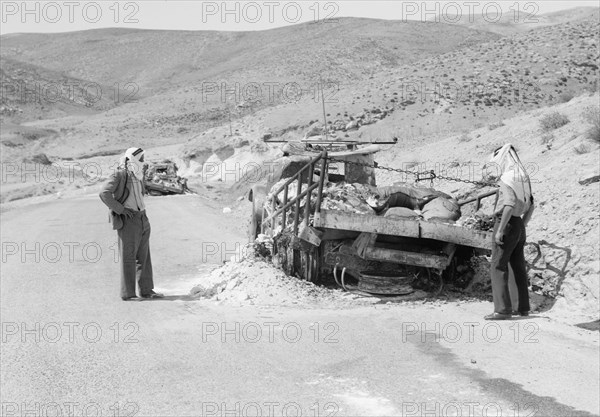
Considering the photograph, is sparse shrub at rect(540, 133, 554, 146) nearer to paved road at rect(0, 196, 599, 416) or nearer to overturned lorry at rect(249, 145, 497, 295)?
overturned lorry at rect(249, 145, 497, 295)

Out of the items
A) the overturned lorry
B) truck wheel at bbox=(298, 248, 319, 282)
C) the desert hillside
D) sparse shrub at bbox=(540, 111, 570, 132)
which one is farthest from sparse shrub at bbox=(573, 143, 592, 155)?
truck wheel at bbox=(298, 248, 319, 282)

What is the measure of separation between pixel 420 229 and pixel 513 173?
118cm

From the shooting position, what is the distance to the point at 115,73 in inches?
5974

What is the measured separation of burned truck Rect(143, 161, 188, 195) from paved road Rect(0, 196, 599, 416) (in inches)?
852

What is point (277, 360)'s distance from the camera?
720 centimetres

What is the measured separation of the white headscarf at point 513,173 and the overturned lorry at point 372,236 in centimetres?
72

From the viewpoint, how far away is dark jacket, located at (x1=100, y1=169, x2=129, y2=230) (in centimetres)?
987

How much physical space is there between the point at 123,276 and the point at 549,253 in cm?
511

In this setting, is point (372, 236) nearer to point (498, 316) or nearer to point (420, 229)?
point (420, 229)

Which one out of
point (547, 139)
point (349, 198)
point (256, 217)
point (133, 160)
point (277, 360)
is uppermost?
point (547, 139)

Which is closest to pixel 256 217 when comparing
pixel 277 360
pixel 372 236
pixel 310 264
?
pixel 310 264

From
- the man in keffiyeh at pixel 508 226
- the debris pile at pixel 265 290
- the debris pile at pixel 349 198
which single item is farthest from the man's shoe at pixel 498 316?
the debris pile at pixel 349 198

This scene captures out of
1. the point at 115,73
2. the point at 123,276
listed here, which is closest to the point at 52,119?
the point at 115,73

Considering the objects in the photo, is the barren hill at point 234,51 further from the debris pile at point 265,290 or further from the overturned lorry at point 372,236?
the overturned lorry at point 372,236
